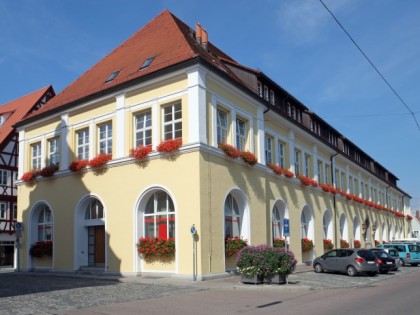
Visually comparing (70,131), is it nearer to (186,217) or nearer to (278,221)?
(186,217)

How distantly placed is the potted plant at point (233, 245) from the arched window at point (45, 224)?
1087 cm

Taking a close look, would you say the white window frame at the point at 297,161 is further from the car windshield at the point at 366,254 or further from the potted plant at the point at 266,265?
the potted plant at the point at 266,265

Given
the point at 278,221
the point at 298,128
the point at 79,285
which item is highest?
the point at 298,128

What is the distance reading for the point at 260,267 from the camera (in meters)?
16.8

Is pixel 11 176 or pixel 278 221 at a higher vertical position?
pixel 11 176

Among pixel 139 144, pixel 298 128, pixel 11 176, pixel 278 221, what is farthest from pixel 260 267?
pixel 11 176

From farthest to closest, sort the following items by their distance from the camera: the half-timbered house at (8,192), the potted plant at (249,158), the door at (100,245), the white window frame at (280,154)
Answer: the half-timbered house at (8,192) → the white window frame at (280,154) → the door at (100,245) → the potted plant at (249,158)

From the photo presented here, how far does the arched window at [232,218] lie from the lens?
21.6 m

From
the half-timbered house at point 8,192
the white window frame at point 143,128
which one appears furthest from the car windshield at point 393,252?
the half-timbered house at point 8,192

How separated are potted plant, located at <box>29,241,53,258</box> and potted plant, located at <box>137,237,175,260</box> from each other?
722 cm

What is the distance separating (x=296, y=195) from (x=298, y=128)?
14.1 feet

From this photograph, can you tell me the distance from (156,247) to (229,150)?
517cm

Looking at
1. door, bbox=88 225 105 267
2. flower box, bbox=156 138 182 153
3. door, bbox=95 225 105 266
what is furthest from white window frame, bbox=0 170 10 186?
flower box, bbox=156 138 182 153

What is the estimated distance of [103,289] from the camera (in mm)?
16094
